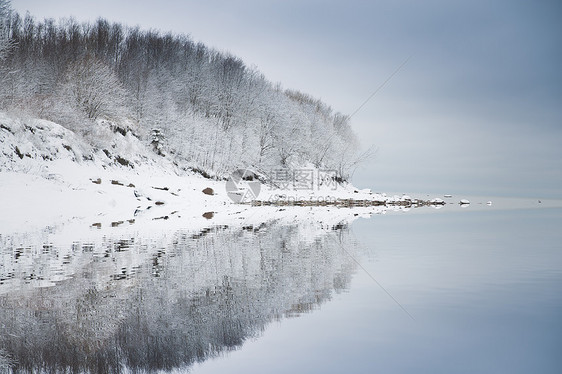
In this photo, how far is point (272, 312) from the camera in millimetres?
7215

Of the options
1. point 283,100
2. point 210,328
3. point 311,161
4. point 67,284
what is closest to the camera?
point 210,328

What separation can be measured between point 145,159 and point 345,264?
1831 inches

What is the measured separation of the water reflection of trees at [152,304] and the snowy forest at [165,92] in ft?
129

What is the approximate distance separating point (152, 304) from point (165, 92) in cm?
6188

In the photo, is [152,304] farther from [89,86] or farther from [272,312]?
[89,86]

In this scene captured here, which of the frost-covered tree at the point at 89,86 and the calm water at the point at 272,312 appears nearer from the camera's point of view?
the calm water at the point at 272,312

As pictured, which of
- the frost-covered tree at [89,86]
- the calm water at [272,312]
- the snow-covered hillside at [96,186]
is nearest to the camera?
the calm water at [272,312]

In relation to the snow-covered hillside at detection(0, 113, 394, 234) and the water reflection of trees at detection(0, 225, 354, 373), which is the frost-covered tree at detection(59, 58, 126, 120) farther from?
the water reflection of trees at detection(0, 225, 354, 373)

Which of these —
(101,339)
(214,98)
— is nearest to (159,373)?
(101,339)

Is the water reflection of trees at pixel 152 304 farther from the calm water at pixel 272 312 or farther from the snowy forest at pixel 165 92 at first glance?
the snowy forest at pixel 165 92

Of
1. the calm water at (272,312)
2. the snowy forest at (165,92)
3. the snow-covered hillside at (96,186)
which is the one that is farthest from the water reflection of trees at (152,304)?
the snowy forest at (165,92)

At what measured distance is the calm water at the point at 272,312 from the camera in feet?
17.5

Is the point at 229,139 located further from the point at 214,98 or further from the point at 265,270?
the point at 265,270

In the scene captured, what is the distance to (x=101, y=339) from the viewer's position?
5.77 meters
